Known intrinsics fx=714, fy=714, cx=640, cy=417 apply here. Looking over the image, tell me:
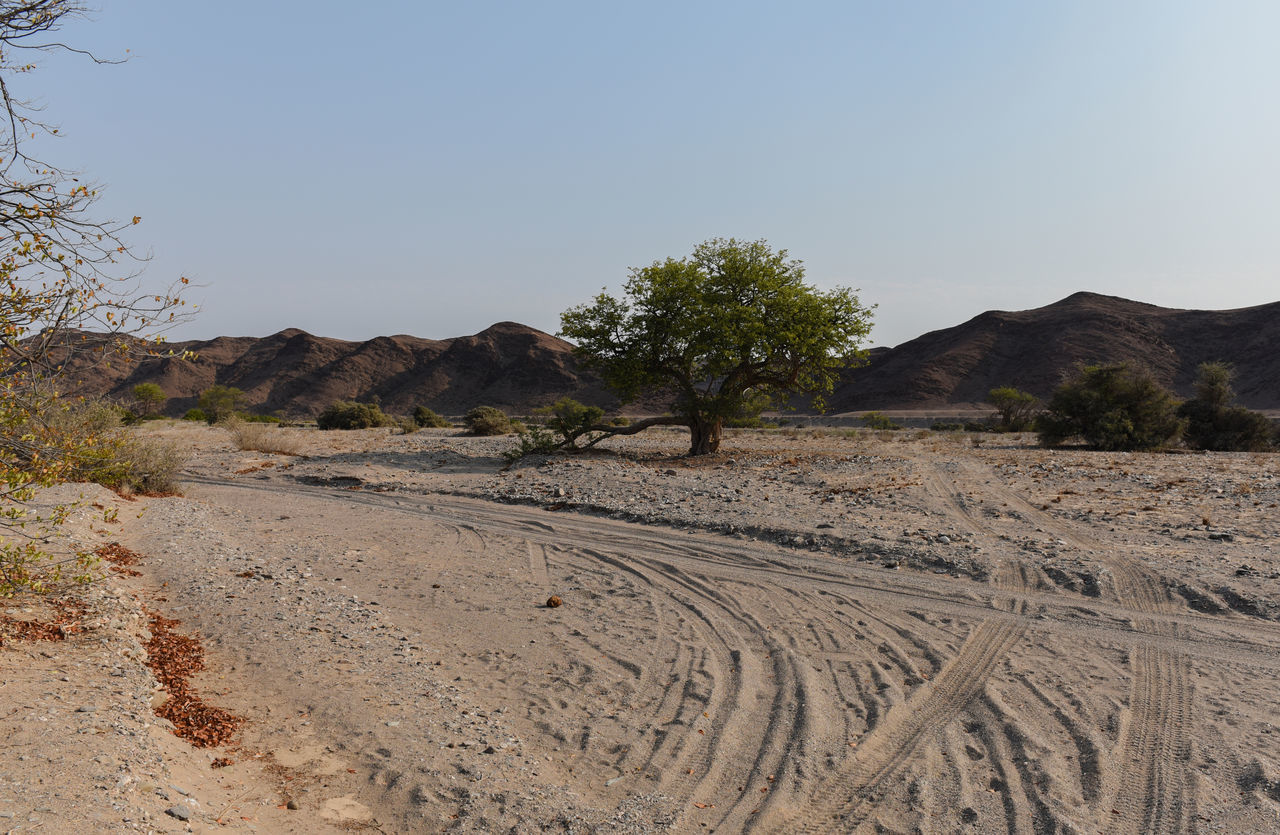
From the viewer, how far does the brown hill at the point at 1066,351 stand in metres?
64.1

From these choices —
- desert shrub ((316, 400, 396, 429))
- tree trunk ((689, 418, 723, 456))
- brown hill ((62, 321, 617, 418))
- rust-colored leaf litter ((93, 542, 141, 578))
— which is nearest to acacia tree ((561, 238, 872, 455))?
tree trunk ((689, 418, 723, 456))

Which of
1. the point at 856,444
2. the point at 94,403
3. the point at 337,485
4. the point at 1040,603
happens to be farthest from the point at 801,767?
the point at 856,444

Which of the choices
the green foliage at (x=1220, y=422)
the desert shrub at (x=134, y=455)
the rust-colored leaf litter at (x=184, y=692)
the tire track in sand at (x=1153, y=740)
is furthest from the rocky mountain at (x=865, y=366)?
the rust-colored leaf litter at (x=184, y=692)

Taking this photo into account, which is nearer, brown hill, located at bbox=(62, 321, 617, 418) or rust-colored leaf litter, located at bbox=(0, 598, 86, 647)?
rust-colored leaf litter, located at bbox=(0, 598, 86, 647)

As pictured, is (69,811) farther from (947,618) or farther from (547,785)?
(947,618)

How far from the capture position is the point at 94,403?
14523 mm

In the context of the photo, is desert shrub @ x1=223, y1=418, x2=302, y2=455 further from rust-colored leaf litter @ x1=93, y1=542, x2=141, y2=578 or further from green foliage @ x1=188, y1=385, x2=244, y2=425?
green foliage @ x1=188, y1=385, x2=244, y2=425

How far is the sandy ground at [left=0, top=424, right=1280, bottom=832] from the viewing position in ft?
13.1

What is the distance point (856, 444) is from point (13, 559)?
87.1 feet

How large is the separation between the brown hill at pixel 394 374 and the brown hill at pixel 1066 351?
104 ft

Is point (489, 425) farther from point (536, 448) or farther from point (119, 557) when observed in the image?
point (119, 557)

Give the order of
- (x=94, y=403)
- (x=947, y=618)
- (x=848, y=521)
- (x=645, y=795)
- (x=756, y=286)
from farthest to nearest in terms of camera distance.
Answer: (x=756, y=286) < (x=94, y=403) < (x=848, y=521) < (x=947, y=618) < (x=645, y=795)

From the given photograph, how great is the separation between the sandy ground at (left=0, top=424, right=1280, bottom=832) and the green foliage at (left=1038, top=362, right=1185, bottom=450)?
11500mm

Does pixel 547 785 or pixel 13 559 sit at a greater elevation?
pixel 13 559
